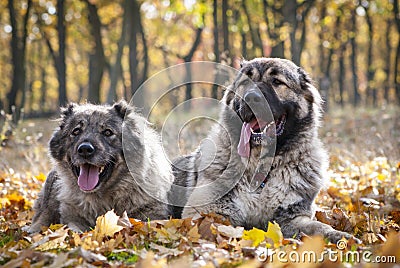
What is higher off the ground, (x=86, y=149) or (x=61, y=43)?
(x=61, y=43)

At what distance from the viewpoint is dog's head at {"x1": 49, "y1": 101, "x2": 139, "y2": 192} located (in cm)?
541

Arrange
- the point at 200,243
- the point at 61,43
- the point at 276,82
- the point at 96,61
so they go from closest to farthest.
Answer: the point at 200,243 → the point at 276,82 → the point at 96,61 → the point at 61,43

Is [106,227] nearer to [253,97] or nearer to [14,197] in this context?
[253,97]

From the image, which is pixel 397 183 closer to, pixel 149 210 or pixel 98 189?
pixel 149 210

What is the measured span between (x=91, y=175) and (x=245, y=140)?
1.68 m

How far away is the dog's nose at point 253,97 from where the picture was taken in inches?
207

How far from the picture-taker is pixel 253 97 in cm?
527

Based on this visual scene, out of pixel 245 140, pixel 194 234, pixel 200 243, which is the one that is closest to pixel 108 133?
pixel 245 140

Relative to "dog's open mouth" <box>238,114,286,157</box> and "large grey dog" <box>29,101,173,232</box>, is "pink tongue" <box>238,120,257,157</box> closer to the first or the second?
"dog's open mouth" <box>238,114,286,157</box>

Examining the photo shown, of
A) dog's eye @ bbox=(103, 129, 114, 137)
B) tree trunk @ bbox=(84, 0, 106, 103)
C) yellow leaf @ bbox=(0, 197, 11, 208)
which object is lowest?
yellow leaf @ bbox=(0, 197, 11, 208)

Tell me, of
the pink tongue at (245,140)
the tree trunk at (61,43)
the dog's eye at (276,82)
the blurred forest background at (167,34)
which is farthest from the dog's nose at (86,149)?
the tree trunk at (61,43)

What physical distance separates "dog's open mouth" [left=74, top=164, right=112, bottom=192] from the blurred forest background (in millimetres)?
3287

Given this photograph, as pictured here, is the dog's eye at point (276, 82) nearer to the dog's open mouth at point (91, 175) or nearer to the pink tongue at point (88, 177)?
the dog's open mouth at point (91, 175)

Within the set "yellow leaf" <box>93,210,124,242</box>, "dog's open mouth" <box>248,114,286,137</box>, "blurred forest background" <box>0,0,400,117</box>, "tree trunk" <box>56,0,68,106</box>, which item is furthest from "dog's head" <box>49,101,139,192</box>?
"tree trunk" <box>56,0,68,106</box>
